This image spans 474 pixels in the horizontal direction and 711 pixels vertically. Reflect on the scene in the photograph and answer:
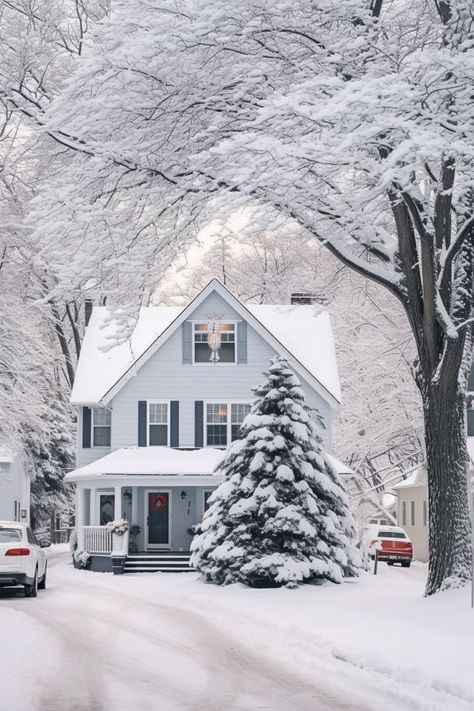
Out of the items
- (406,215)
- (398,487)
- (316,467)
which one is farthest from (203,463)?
(406,215)

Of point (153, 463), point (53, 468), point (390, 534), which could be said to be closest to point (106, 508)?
point (153, 463)

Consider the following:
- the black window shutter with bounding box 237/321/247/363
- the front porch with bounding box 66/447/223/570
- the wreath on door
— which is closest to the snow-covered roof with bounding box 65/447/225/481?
the front porch with bounding box 66/447/223/570

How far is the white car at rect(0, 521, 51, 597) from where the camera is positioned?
2422 centimetres

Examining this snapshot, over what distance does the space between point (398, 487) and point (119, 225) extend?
3718 centimetres

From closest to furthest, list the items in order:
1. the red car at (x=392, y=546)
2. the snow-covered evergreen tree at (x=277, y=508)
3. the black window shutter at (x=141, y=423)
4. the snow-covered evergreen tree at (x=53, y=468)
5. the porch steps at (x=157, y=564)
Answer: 1. the snow-covered evergreen tree at (x=277, y=508)
2. the porch steps at (x=157, y=564)
3. the black window shutter at (x=141, y=423)
4. the red car at (x=392, y=546)
5. the snow-covered evergreen tree at (x=53, y=468)

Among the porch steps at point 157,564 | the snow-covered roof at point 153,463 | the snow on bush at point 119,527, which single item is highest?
the snow-covered roof at point 153,463

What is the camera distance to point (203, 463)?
40469 millimetres

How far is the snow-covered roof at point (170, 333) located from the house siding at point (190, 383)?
0.49 meters

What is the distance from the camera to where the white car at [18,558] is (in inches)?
953

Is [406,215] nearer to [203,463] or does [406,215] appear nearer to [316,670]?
[316,670]

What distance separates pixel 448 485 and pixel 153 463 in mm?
20839

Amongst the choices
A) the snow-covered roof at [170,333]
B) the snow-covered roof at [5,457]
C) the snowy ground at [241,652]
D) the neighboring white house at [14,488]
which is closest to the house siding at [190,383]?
the snow-covered roof at [170,333]

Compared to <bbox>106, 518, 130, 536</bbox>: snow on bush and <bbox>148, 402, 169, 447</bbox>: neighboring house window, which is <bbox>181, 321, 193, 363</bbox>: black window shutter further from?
<bbox>106, 518, 130, 536</bbox>: snow on bush

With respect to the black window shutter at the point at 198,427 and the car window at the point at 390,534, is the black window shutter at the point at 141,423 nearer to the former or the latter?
the black window shutter at the point at 198,427
